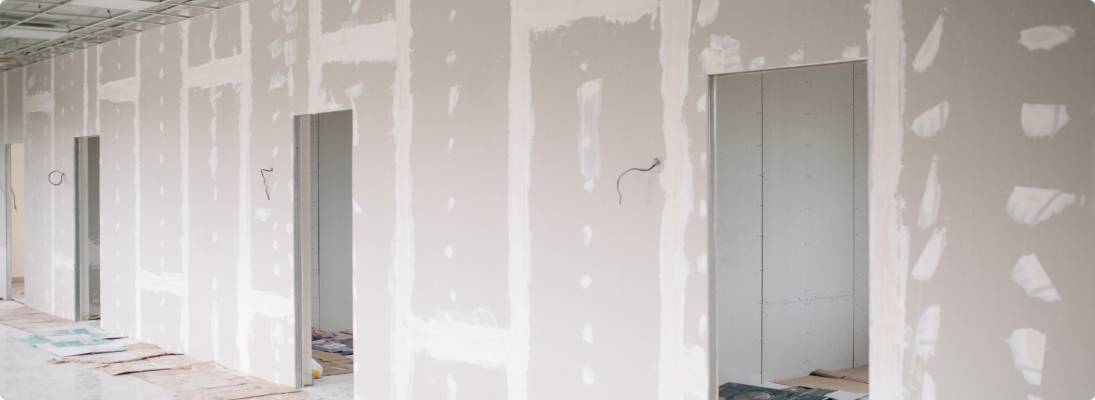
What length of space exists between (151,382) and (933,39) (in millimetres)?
5170

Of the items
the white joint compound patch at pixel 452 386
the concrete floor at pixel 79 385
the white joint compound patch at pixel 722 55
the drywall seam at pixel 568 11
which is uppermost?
the drywall seam at pixel 568 11

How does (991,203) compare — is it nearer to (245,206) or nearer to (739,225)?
(739,225)

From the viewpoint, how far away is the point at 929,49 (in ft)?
9.12

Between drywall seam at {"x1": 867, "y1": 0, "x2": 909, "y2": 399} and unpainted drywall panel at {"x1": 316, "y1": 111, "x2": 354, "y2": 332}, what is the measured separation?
5676mm

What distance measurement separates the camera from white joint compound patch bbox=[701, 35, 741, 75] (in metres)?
3.27

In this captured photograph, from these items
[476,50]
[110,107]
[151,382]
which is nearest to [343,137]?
[110,107]

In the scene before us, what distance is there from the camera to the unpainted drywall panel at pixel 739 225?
5.54 meters

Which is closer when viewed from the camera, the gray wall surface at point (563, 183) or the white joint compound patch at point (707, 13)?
the gray wall surface at point (563, 183)

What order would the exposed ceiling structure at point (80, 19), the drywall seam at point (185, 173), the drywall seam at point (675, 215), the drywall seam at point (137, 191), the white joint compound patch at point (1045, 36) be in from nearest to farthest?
1. the white joint compound patch at point (1045, 36)
2. the drywall seam at point (675, 215)
3. the exposed ceiling structure at point (80, 19)
4. the drywall seam at point (185, 173)
5. the drywall seam at point (137, 191)

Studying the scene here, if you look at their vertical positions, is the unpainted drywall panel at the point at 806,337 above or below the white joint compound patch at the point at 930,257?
below

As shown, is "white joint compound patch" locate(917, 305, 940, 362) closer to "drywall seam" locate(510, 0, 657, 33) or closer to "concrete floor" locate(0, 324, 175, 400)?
"drywall seam" locate(510, 0, 657, 33)

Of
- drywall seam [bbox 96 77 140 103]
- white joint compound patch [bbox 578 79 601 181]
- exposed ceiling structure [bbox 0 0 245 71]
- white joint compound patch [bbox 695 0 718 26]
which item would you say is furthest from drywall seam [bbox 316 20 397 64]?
drywall seam [bbox 96 77 140 103]

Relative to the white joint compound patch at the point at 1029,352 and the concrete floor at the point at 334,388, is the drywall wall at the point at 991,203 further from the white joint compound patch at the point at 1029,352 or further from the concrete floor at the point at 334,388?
the concrete floor at the point at 334,388

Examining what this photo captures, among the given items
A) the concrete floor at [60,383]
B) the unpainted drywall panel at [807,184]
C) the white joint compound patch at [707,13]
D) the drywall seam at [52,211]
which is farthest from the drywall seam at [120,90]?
the white joint compound patch at [707,13]
